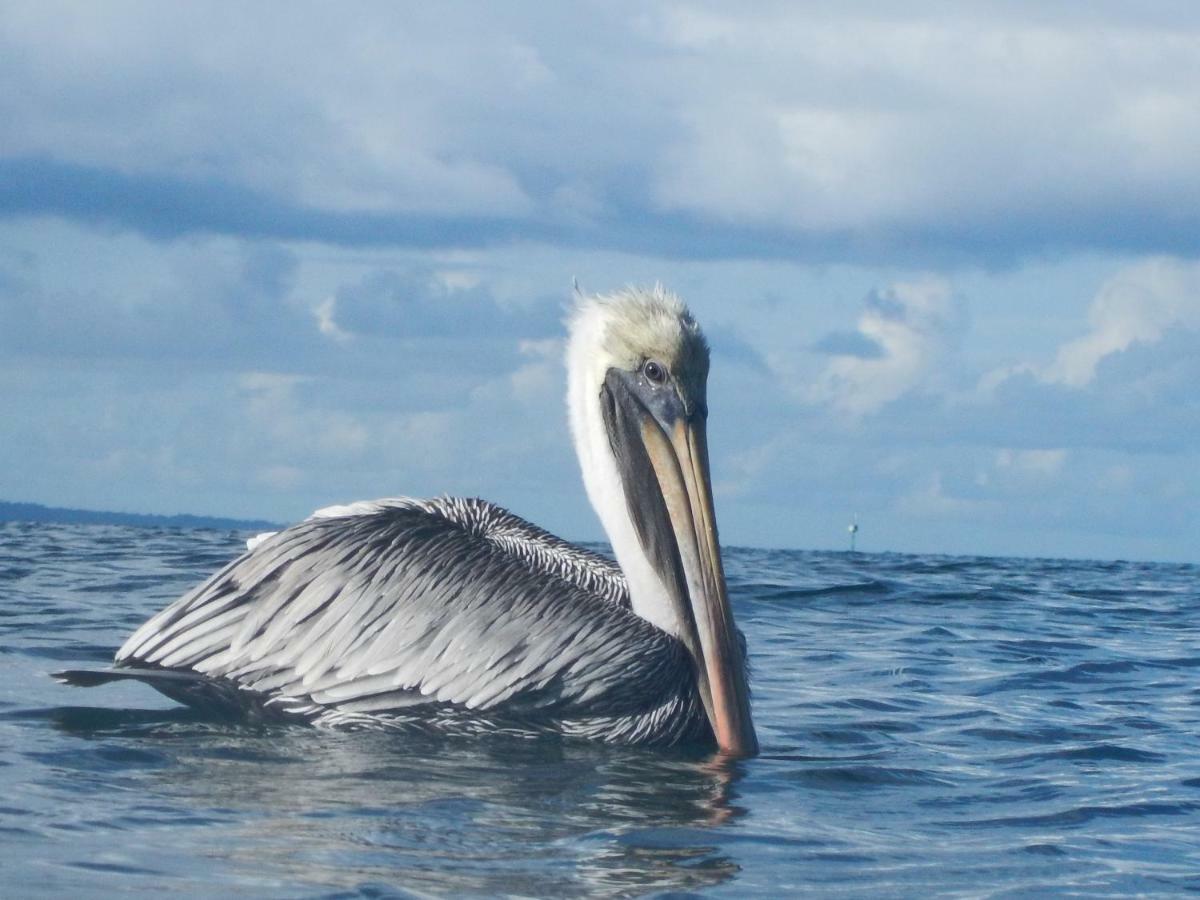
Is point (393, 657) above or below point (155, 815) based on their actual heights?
above

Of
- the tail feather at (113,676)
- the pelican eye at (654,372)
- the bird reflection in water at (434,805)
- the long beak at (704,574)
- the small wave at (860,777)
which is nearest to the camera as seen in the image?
the bird reflection in water at (434,805)

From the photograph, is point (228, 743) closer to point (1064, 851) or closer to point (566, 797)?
point (566, 797)

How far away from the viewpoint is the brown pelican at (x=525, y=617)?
23.7 ft

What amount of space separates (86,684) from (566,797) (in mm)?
2475

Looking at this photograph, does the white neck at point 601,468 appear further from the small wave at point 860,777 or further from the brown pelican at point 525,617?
the small wave at point 860,777

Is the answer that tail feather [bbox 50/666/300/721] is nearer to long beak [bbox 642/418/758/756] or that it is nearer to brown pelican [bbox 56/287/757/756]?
brown pelican [bbox 56/287/757/756]

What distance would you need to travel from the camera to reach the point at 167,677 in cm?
729

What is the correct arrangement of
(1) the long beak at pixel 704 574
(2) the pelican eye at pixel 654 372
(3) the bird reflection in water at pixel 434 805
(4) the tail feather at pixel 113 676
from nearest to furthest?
(3) the bird reflection in water at pixel 434 805 < (1) the long beak at pixel 704 574 < (4) the tail feather at pixel 113 676 < (2) the pelican eye at pixel 654 372

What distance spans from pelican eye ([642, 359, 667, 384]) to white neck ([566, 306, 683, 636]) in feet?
0.79

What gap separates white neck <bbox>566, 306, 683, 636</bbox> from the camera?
7.57 m

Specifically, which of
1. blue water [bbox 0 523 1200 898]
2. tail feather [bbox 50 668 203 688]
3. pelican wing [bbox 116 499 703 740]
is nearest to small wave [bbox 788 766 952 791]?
blue water [bbox 0 523 1200 898]

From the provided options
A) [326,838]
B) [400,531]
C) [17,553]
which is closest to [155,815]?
[326,838]

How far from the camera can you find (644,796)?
622 cm

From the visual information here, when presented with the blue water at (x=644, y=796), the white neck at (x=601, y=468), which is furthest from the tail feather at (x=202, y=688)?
the white neck at (x=601, y=468)
